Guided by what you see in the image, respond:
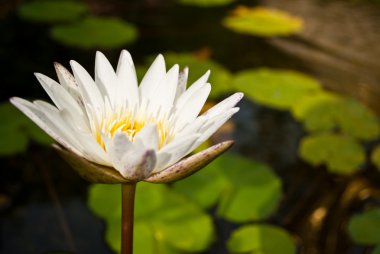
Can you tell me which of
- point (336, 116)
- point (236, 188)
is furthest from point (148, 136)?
point (336, 116)

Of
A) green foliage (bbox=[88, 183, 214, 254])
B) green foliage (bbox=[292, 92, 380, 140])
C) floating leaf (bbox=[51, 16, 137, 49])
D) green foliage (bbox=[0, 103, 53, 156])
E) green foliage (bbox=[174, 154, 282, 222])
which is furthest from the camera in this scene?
floating leaf (bbox=[51, 16, 137, 49])

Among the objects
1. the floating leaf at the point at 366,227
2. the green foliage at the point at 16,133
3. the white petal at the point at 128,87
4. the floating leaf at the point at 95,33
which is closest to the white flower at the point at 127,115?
the white petal at the point at 128,87

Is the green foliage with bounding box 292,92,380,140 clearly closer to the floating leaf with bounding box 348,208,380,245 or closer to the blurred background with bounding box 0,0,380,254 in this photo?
the blurred background with bounding box 0,0,380,254

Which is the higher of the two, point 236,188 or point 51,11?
point 51,11

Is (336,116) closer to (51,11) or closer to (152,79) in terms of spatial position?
(152,79)

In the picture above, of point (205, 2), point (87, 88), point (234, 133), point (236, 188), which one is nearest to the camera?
point (87, 88)

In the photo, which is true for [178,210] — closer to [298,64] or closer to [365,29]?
[298,64]

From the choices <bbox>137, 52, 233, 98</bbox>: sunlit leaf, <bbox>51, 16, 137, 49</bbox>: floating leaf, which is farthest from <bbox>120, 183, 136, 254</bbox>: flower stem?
<bbox>51, 16, 137, 49</bbox>: floating leaf
